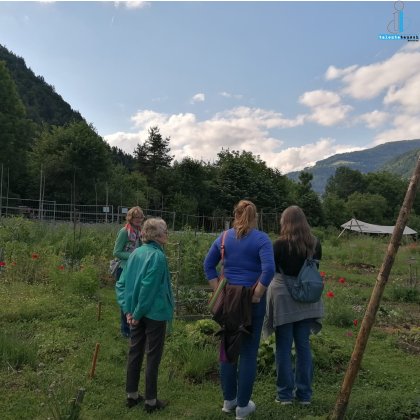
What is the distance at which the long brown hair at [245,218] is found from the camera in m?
3.46

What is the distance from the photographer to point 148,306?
3.60 m

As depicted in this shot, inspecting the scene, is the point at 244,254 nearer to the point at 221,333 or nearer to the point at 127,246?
the point at 221,333

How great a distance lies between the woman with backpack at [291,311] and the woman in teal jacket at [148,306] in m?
0.92

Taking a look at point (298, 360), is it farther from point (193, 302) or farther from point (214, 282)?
point (193, 302)

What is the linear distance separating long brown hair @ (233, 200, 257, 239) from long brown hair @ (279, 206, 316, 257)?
0.37 m

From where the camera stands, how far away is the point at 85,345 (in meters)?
5.07

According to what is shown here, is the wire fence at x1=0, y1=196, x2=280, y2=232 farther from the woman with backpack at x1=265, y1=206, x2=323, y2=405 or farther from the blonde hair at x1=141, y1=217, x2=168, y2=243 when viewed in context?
the woman with backpack at x1=265, y1=206, x2=323, y2=405

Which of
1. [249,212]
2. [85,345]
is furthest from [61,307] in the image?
[249,212]

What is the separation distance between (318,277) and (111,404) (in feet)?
6.62

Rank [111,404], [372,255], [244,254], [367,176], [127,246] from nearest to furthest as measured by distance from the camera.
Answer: [244,254] < [111,404] < [127,246] < [372,255] < [367,176]

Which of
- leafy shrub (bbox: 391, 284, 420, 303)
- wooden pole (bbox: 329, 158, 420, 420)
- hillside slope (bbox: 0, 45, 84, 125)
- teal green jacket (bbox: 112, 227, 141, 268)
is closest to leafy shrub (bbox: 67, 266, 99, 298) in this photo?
teal green jacket (bbox: 112, 227, 141, 268)

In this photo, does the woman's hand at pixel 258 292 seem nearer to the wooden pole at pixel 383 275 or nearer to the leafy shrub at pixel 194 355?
the wooden pole at pixel 383 275

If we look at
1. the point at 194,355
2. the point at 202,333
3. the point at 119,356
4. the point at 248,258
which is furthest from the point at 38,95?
the point at 248,258

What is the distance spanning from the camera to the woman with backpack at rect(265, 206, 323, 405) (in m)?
3.70
